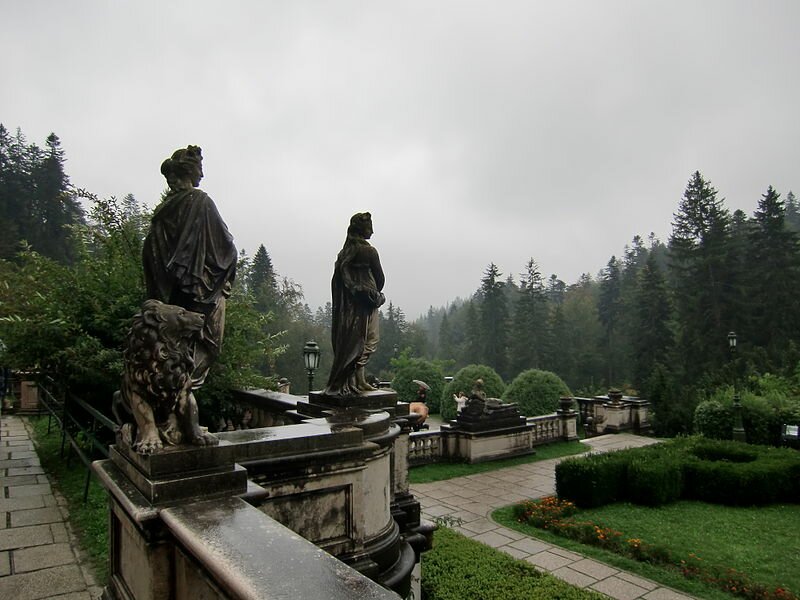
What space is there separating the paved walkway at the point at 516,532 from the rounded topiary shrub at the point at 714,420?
21.7 feet

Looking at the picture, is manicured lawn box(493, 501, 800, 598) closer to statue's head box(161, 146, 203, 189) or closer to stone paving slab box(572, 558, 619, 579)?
stone paving slab box(572, 558, 619, 579)

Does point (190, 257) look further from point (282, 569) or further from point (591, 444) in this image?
point (591, 444)

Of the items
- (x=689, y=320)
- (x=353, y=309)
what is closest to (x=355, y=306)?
(x=353, y=309)

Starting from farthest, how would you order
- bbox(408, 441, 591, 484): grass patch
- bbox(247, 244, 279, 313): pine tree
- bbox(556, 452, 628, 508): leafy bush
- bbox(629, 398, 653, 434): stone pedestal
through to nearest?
bbox(247, 244, 279, 313): pine tree < bbox(629, 398, 653, 434): stone pedestal < bbox(408, 441, 591, 484): grass patch < bbox(556, 452, 628, 508): leafy bush

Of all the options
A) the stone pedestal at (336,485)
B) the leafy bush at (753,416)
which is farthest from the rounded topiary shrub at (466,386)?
the stone pedestal at (336,485)

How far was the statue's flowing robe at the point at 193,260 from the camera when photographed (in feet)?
11.2

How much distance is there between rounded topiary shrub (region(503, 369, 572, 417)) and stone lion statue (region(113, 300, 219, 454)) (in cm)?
1825

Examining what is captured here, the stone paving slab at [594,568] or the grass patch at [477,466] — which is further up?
the stone paving slab at [594,568]

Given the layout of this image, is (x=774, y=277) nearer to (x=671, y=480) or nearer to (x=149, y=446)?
(x=671, y=480)

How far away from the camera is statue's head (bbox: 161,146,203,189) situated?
3654 mm

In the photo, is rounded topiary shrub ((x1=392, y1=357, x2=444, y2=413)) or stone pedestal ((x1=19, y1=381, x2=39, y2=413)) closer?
stone pedestal ((x1=19, y1=381, x2=39, y2=413))

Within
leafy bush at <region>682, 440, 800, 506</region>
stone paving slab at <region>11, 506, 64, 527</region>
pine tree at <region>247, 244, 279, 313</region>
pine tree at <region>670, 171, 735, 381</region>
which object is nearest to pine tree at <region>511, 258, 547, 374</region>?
pine tree at <region>670, 171, 735, 381</region>

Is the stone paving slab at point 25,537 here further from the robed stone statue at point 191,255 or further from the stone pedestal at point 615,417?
the stone pedestal at point 615,417

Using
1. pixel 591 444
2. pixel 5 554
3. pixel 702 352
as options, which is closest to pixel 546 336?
pixel 702 352
